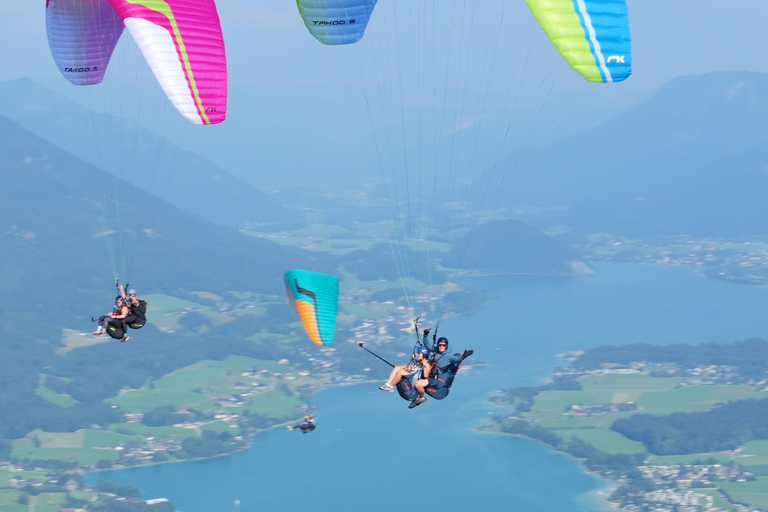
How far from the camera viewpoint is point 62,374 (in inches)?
4454

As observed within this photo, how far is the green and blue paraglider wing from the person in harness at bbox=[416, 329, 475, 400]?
568 cm

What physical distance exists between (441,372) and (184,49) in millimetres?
8430

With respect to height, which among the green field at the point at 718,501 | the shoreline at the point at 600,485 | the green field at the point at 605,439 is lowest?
the green field at the point at 718,501

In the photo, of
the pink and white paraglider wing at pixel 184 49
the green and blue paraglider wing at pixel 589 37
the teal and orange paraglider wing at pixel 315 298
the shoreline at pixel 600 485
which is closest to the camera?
the green and blue paraglider wing at pixel 589 37

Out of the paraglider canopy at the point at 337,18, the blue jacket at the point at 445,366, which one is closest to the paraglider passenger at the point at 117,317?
the paraglider canopy at the point at 337,18

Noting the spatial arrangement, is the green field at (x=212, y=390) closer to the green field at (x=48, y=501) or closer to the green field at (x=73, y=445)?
the green field at (x=73, y=445)

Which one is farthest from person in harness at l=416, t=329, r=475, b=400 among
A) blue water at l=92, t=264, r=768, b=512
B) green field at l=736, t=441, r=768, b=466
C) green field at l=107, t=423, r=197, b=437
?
green field at l=107, t=423, r=197, b=437

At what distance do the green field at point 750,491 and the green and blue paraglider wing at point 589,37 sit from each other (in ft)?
212

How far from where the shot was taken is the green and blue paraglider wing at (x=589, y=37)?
16.2m

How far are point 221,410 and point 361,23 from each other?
81.0m

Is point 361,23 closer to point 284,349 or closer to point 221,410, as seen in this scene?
point 221,410

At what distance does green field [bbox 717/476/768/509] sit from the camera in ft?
242

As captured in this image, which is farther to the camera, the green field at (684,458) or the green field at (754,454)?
the green field at (684,458)

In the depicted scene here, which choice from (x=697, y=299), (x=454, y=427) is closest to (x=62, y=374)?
(x=454, y=427)
